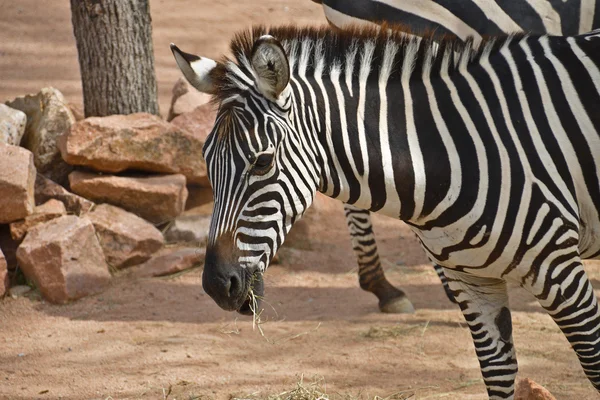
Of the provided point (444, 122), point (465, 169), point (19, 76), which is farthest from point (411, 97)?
point (19, 76)

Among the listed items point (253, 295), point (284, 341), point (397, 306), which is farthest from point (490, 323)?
point (397, 306)

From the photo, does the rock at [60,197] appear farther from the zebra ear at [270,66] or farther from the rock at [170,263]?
the zebra ear at [270,66]

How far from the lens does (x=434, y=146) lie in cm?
320

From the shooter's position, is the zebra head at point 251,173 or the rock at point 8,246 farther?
the rock at point 8,246

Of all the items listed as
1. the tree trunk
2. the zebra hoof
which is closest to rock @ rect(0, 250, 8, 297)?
the tree trunk

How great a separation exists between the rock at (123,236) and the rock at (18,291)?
702 millimetres

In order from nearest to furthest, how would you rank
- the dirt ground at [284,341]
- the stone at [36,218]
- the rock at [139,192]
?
the dirt ground at [284,341] → the stone at [36,218] → the rock at [139,192]

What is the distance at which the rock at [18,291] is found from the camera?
607 centimetres

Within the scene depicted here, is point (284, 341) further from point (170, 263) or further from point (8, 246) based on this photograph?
point (8, 246)

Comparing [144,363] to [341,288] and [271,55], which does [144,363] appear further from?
[271,55]

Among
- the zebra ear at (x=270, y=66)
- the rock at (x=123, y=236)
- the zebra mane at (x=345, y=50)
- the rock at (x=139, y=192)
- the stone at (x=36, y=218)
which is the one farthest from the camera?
the rock at (x=139, y=192)

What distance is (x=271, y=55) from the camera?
9.40 feet

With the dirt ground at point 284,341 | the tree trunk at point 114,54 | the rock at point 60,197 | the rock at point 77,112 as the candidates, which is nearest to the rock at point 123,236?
the rock at point 60,197

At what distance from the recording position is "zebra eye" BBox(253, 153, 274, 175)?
9.65 feet
